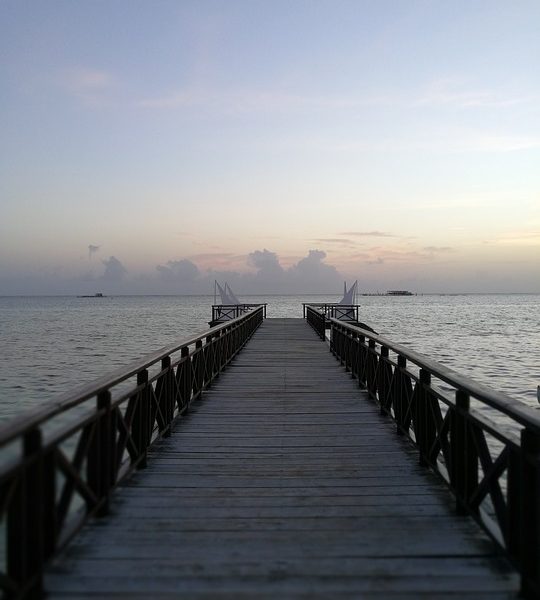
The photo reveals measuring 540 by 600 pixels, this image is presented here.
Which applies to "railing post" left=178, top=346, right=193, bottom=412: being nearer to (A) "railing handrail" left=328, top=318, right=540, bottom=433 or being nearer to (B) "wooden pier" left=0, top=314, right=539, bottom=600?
(B) "wooden pier" left=0, top=314, right=539, bottom=600

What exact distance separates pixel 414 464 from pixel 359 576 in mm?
2064

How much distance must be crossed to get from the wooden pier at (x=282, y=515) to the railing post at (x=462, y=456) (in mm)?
16

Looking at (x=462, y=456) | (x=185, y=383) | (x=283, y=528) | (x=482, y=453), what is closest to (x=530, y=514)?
(x=482, y=453)

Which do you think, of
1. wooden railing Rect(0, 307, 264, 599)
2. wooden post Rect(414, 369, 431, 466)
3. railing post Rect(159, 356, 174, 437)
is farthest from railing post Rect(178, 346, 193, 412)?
wooden post Rect(414, 369, 431, 466)

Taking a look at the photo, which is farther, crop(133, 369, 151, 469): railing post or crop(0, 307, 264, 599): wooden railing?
crop(133, 369, 151, 469): railing post

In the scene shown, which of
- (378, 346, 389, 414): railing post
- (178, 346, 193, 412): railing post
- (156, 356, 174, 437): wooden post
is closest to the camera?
(156, 356, 174, 437): wooden post

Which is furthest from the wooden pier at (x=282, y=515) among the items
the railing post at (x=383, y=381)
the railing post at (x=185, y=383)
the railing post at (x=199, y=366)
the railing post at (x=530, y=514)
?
the railing post at (x=199, y=366)

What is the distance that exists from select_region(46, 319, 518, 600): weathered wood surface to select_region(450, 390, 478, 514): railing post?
0.51 feet

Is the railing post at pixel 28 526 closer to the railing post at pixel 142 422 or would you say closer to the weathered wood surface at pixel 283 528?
the weathered wood surface at pixel 283 528

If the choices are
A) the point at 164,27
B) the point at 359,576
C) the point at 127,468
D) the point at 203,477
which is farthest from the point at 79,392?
the point at 164,27

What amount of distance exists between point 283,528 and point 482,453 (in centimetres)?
131

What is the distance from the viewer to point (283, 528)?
10.7 feet

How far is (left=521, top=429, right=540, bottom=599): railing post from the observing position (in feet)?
8.00

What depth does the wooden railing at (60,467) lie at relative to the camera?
7.44ft
